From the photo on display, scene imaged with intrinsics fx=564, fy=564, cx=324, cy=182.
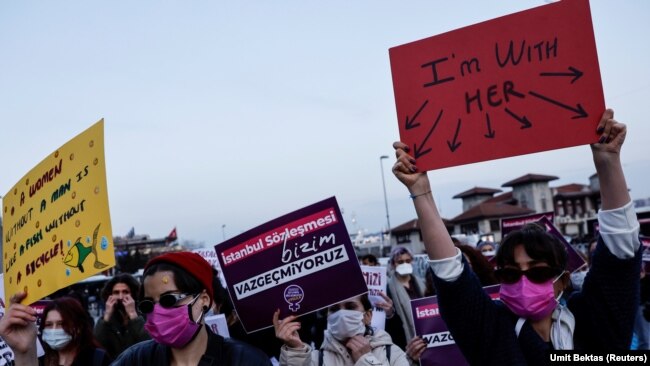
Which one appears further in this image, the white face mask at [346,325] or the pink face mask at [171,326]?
the white face mask at [346,325]

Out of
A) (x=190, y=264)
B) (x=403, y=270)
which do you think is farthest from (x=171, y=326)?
(x=403, y=270)

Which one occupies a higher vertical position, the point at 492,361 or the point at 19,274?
the point at 19,274

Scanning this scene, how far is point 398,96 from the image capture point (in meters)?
2.58

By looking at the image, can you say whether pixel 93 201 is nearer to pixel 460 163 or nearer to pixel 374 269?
pixel 460 163

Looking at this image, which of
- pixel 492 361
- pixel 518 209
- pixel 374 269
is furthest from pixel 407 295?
pixel 518 209

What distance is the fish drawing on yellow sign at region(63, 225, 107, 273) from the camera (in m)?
2.89

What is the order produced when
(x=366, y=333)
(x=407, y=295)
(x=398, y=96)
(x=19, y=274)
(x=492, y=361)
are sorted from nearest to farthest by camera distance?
1. (x=492, y=361)
2. (x=398, y=96)
3. (x=19, y=274)
4. (x=366, y=333)
5. (x=407, y=295)

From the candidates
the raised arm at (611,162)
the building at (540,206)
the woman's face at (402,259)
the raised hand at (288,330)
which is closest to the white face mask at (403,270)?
the woman's face at (402,259)

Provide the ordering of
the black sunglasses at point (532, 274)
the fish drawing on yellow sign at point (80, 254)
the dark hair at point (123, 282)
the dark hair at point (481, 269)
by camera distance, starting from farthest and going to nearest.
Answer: the dark hair at point (123, 282) → the dark hair at point (481, 269) → the fish drawing on yellow sign at point (80, 254) → the black sunglasses at point (532, 274)

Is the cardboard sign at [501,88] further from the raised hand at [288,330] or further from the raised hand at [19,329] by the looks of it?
the raised hand at [19,329]

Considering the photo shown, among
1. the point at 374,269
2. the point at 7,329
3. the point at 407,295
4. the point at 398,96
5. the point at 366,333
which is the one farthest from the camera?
the point at 407,295

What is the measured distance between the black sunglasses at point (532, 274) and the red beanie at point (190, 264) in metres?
1.41

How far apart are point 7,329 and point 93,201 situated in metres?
0.78

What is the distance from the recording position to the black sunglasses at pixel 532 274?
97.4 inches
